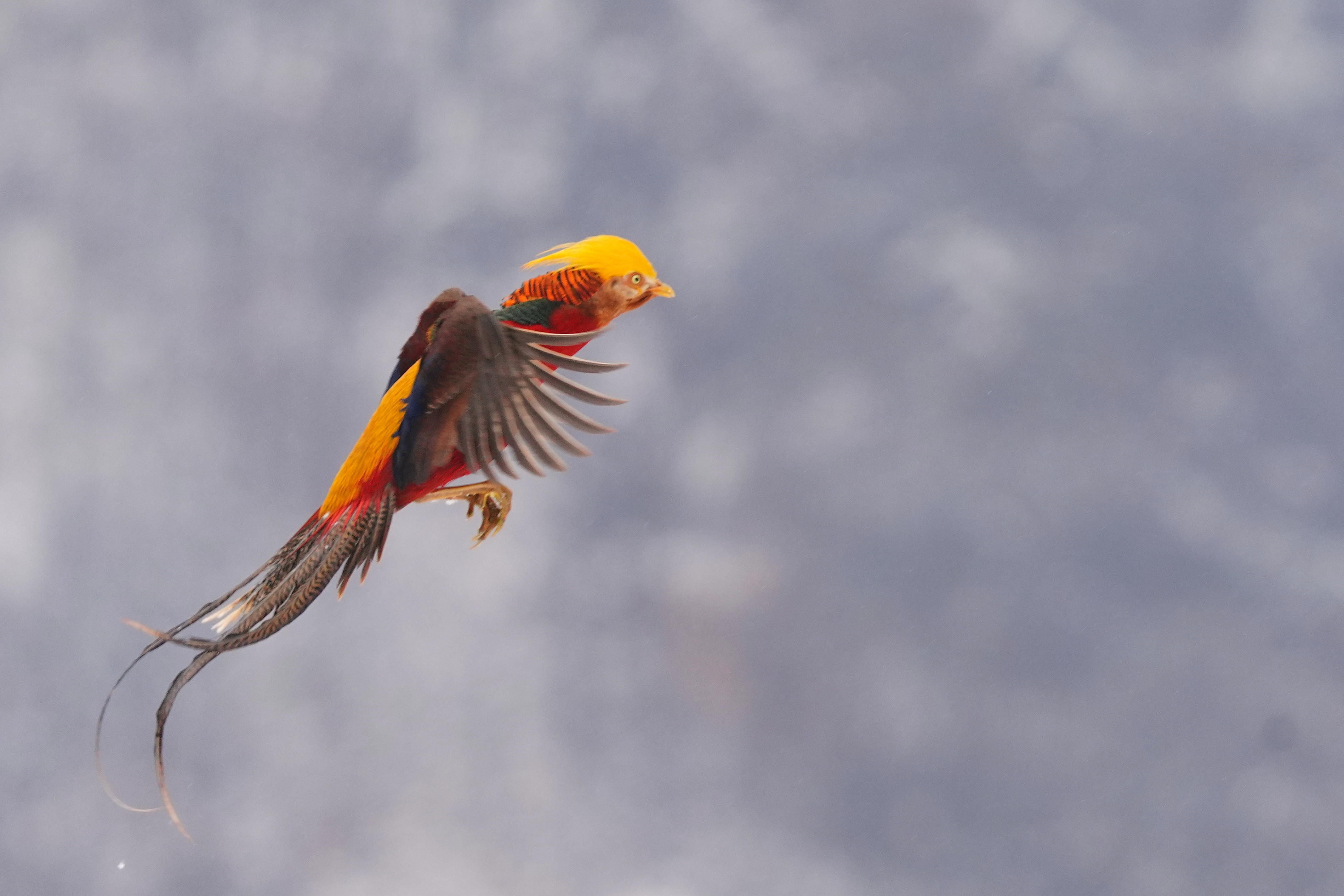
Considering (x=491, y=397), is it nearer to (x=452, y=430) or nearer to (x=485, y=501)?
(x=452, y=430)

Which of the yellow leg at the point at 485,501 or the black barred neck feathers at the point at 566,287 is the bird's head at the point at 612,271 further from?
the yellow leg at the point at 485,501

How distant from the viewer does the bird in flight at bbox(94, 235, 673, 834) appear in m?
9.99

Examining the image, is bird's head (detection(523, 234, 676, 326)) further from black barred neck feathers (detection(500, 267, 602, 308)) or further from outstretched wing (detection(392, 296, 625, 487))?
outstretched wing (detection(392, 296, 625, 487))

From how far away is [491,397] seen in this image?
10086 millimetres

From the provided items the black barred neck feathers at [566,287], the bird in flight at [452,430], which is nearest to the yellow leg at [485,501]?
the bird in flight at [452,430]

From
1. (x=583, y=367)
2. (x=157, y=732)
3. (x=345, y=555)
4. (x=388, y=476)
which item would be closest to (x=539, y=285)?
(x=583, y=367)

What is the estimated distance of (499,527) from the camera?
12.3 metres

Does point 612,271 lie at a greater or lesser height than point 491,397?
greater

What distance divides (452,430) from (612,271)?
2875 millimetres

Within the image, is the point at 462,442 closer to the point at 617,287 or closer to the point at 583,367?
the point at 583,367

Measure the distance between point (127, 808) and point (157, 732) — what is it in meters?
0.71

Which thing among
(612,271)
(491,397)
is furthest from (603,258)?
(491,397)

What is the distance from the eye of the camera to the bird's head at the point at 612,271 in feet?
38.4

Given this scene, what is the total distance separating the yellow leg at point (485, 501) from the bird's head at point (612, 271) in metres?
2.29
